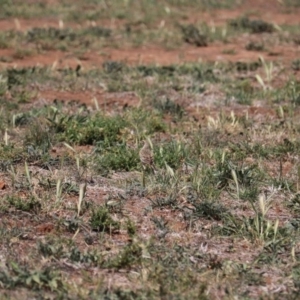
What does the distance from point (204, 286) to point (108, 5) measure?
1129 cm

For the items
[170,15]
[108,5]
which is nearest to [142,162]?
[170,15]

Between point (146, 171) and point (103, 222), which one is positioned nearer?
point (103, 222)

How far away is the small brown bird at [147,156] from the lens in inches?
235

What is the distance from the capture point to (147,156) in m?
6.31

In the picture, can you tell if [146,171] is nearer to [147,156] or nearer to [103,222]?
[147,156]

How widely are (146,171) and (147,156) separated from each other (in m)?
0.43

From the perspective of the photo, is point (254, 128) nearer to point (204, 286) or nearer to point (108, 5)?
point (204, 286)

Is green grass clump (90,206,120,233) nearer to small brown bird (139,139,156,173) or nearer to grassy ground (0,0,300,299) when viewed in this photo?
grassy ground (0,0,300,299)

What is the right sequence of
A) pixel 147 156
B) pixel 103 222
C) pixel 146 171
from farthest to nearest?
1. pixel 147 156
2. pixel 146 171
3. pixel 103 222

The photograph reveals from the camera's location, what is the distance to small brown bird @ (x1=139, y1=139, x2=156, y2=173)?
5.98 meters

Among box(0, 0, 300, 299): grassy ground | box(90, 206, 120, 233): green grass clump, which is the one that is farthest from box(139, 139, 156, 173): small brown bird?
box(90, 206, 120, 233): green grass clump

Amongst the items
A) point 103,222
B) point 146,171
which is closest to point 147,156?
point 146,171

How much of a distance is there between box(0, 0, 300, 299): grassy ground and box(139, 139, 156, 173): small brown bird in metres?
0.06

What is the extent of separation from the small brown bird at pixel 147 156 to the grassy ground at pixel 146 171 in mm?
58
